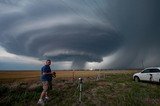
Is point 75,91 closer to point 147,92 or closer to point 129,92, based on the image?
point 129,92

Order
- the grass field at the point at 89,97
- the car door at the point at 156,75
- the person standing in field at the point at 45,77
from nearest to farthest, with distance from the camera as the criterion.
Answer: the person standing in field at the point at 45,77
the grass field at the point at 89,97
the car door at the point at 156,75

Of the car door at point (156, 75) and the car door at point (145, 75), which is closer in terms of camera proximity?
the car door at point (156, 75)

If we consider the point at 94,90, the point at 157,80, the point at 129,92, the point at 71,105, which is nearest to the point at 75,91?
the point at 94,90

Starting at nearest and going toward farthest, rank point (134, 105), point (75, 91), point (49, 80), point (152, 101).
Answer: point (49, 80) < point (134, 105) < point (152, 101) < point (75, 91)

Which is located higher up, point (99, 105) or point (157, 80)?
point (157, 80)

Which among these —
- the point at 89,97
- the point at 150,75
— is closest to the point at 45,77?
the point at 89,97

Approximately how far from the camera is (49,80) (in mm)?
13039

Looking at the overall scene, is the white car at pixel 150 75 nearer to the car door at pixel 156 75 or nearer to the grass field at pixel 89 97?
the car door at pixel 156 75

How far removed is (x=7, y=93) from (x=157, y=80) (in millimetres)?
15093

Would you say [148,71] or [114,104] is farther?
[148,71]

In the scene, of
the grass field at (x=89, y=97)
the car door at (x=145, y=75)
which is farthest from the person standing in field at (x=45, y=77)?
the car door at (x=145, y=75)

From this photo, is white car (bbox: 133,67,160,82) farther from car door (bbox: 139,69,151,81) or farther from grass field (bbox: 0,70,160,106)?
grass field (bbox: 0,70,160,106)

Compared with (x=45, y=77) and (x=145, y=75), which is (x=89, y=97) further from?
(x=145, y=75)

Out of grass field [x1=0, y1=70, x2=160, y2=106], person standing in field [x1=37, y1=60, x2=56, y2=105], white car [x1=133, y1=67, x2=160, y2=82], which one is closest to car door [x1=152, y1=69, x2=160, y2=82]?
white car [x1=133, y1=67, x2=160, y2=82]
